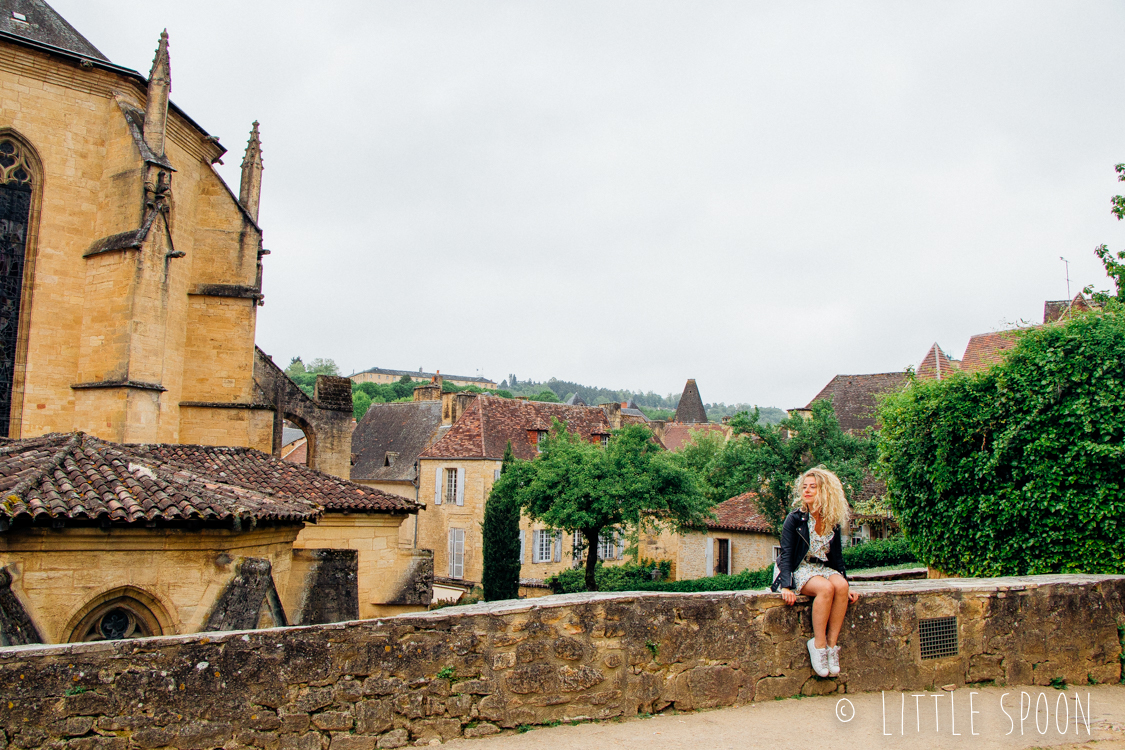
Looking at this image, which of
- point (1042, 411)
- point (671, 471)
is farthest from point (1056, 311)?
point (1042, 411)

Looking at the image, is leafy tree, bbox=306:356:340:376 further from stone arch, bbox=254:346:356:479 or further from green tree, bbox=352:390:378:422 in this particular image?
stone arch, bbox=254:346:356:479

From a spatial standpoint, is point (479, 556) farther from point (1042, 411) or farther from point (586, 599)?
point (586, 599)

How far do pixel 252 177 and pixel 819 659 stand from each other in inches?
712

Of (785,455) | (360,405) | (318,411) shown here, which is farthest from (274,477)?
(360,405)

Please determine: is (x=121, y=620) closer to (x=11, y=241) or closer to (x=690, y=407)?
(x=11, y=241)

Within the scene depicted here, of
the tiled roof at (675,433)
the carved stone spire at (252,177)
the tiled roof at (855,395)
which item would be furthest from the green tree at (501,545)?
the tiled roof at (675,433)

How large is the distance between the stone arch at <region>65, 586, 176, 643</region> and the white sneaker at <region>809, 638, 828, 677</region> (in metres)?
7.36

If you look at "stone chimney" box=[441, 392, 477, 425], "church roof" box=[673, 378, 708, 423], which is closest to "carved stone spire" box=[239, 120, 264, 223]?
"stone chimney" box=[441, 392, 477, 425]

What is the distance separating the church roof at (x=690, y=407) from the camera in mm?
75000

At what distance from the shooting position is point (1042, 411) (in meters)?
9.73

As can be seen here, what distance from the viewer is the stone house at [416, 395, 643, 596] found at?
35031 millimetres

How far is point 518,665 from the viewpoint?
16.4ft

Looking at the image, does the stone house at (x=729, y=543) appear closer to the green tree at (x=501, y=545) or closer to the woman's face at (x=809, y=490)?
the green tree at (x=501, y=545)

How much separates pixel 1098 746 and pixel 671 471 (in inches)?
846
